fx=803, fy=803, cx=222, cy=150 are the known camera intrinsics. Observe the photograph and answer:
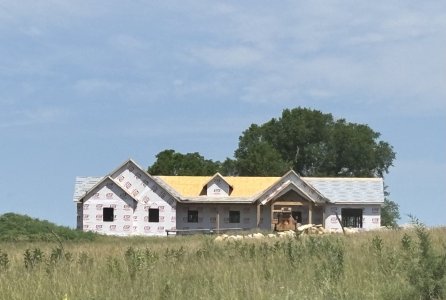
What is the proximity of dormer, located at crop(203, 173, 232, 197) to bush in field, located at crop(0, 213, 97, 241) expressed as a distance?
40.3ft

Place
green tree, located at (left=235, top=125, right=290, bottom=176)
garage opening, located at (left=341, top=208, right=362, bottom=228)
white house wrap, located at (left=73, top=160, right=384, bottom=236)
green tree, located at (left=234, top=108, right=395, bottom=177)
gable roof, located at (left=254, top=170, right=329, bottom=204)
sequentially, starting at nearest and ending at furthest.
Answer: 1. white house wrap, located at (left=73, top=160, right=384, bottom=236)
2. gable roof, located at (left=254, top=170, right=329, bottom=204)
3. garage opening, located at (left=341, top=208, right=362, bottom=228)
4. green tree, located at (left=235, top=125, right=290, bottom=176)
5. green tree, located at (left=234, top=108, right=395, bottom=177)

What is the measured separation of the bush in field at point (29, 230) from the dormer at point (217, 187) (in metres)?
12.3

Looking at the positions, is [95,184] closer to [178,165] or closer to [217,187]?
[217,187]

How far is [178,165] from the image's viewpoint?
79375mm

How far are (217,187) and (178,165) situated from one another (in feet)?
60.4

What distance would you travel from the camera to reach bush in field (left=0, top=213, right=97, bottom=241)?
46969 millimetres

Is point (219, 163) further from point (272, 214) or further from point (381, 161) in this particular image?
point (272, 214)

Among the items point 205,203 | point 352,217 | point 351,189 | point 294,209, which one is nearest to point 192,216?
point 205,203

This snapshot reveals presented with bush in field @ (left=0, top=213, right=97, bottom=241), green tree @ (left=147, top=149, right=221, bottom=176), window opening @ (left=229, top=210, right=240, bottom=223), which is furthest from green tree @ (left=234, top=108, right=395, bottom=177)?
bush in field @ (left=0, top=213, right=97, bottom=241)

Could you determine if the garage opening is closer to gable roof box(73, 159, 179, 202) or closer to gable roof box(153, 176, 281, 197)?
gable roof box(153, 176, 281, 197)

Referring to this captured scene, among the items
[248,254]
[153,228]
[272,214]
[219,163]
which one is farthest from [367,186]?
[248,254]

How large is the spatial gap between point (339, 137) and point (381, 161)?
5396mm

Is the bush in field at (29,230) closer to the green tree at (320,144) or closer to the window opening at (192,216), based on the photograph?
the window opening at (192,216)

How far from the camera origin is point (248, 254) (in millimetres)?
14344
